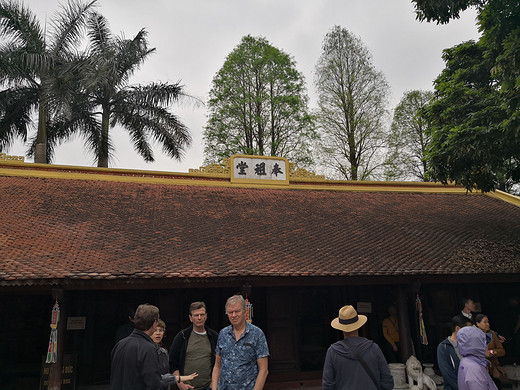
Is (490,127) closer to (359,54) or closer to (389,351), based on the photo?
(389,351)

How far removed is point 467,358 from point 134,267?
4973 millimetres

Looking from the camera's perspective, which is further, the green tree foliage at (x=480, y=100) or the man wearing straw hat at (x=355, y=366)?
the green tree foliage at (x=480, y=100)

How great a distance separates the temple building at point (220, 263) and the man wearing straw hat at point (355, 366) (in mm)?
3784

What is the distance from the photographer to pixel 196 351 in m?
4.19

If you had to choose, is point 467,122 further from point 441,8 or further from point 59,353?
point 59,353

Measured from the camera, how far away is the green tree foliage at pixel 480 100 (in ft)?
25.1

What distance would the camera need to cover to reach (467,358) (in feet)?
11.4

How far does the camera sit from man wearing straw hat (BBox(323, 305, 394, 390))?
123 inches

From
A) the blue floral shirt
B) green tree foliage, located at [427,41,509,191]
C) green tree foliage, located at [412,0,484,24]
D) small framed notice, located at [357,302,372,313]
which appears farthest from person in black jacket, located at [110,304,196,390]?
green tree foliage, located at [412,0,484,24]

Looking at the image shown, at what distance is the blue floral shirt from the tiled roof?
3.29m

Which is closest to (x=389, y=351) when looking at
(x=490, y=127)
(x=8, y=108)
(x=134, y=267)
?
(x=490, y=127)

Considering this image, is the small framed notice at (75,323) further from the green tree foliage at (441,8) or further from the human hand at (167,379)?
the green tree foliage at (441,8)

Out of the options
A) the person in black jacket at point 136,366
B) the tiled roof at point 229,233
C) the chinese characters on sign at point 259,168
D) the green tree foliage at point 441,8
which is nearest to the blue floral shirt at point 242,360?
the person in black jacket at point 136,366

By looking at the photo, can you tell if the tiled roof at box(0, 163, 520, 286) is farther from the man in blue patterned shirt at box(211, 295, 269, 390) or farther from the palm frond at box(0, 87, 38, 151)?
the palm frond at box(0, 87, 38, 151)
